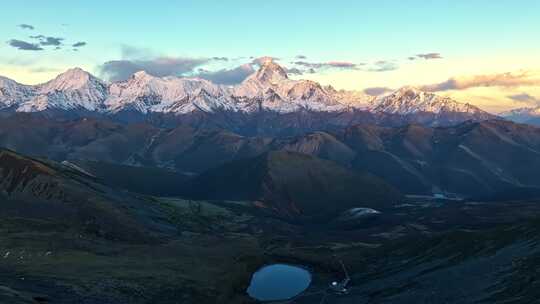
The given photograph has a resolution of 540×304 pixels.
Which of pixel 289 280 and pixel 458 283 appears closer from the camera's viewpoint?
pixel 458 283

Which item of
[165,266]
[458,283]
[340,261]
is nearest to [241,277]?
[165,266]

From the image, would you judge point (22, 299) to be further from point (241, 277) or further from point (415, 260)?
point (415, 260)

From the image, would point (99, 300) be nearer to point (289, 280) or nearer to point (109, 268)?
point (109, 268)

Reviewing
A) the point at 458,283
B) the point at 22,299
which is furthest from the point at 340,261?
the point at 22,299

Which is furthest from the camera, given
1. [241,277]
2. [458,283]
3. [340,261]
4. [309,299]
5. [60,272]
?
[340,261]

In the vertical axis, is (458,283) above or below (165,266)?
above

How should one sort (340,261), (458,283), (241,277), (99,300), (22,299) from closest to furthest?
(22,299) < (458,283) < (99,300) < (241,277) < (340,261)
